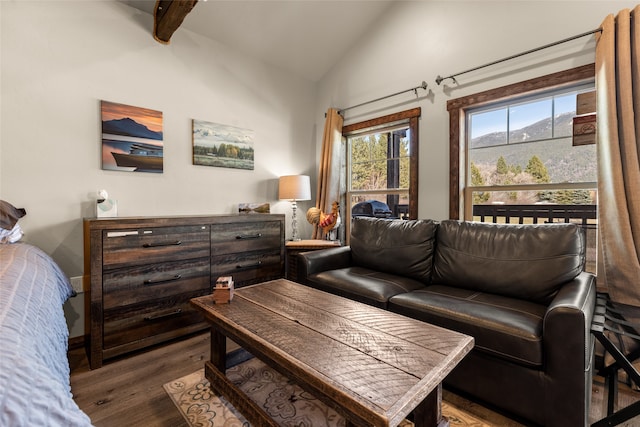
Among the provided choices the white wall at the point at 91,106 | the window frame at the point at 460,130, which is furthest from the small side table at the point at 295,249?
the window frame at the point at 460,130

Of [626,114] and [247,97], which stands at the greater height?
[247,97]

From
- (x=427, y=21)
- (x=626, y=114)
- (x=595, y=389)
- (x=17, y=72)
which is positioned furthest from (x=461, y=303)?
(x=17, y=72)

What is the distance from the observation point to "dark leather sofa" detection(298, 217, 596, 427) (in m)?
1.34

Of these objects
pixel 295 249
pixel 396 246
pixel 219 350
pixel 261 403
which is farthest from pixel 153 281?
pixel 396 246

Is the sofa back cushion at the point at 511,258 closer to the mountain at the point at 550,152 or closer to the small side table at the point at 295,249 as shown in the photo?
the mountain at the point at 550,152

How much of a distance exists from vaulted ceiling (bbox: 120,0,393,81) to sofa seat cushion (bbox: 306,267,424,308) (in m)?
2.58

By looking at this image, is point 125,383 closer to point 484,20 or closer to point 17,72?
point 17,72

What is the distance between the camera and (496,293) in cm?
200

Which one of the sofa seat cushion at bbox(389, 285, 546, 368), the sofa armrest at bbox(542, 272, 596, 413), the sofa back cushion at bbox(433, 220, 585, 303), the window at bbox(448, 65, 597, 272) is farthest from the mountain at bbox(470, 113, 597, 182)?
the sofa armrest at bbox(542, 272, 596, 413)

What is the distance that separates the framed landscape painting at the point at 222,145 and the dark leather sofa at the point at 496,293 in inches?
55.5

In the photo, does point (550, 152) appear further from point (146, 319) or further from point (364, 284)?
point (146, 319)

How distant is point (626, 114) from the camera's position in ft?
6.15

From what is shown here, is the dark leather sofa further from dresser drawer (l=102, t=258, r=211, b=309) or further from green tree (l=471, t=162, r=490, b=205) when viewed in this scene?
dresser drawer (l=102, t=258, r=211, b=309)

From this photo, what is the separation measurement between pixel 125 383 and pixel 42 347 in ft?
4.05
